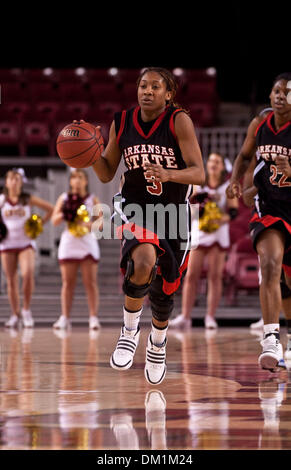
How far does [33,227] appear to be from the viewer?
31.6 feet

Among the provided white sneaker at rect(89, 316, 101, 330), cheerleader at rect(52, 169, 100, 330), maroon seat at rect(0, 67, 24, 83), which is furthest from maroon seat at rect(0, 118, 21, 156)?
white sneaker at rect(89, 316, 101, 330)

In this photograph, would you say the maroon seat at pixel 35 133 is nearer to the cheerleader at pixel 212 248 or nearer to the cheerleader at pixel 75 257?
the cheerleader at pixel 75 257

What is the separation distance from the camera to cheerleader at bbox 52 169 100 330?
9.48 meters

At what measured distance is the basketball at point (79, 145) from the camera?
4586 millimetres

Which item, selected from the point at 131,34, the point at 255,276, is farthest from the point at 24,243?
the point at 131,34

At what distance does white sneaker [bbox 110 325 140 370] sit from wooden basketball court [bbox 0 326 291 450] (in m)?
0.15

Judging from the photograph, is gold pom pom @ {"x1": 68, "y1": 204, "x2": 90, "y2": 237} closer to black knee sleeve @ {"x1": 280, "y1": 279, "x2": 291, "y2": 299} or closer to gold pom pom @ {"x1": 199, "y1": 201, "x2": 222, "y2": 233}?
gold pom pom @ {"x1": 199, "y1": 201, "x2": 222, "y2": 233}

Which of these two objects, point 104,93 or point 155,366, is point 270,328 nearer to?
point 155,366

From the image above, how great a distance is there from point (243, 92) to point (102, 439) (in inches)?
589

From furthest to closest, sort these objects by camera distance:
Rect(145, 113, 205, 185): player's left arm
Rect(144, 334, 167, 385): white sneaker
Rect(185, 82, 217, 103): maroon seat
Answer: Rect(185, 82, 217, 103): maroon seat < Rect(144, 334, 167, 385): white sneaker < Rect(145, 113, 205, 185): player's left arm

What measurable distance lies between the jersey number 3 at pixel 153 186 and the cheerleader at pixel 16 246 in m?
5.16

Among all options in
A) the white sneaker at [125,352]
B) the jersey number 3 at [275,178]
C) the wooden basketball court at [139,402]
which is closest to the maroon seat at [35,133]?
the wooden basketball court at [139,402]

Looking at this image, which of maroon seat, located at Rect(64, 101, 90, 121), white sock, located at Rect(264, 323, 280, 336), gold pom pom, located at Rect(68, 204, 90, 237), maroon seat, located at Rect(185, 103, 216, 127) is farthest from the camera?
maroon seat, located at Rect(64, 101, 90, 121)
